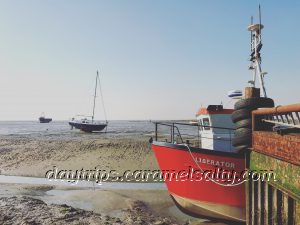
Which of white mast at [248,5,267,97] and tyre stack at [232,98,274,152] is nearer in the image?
tyre stack at [232,98,274,152]

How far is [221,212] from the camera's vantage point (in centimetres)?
1032

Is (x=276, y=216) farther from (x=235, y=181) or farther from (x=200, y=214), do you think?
(x=200, y=214)

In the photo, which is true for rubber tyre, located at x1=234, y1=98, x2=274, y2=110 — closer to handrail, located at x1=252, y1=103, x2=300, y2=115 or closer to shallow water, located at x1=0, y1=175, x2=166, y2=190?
handrail, located at x1=252, y1=103, x2=300, y2=115

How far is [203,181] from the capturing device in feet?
34.4

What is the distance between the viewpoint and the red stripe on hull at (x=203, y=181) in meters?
10.0

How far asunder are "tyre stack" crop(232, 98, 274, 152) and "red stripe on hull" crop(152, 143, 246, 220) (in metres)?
A: 1.25

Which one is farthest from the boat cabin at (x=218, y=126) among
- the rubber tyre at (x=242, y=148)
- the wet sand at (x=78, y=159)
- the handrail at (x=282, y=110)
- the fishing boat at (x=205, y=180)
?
the wet sand at (x=78, y=159)

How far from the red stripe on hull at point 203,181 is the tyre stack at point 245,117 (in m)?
1.25

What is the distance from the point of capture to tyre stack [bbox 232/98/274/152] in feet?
27.4

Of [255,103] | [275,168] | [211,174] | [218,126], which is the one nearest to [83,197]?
[211,174]

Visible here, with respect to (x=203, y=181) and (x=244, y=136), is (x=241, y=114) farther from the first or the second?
(x=203, y=181)

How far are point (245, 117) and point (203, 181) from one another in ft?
9.83

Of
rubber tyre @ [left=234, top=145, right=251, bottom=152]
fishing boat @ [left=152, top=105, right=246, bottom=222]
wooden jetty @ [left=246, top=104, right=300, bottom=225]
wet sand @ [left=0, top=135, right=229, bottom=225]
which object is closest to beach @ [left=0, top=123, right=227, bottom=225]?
wet sand @ [left=0, top=135, right=229, bottom=225]

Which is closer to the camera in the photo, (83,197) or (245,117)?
(245,117)
